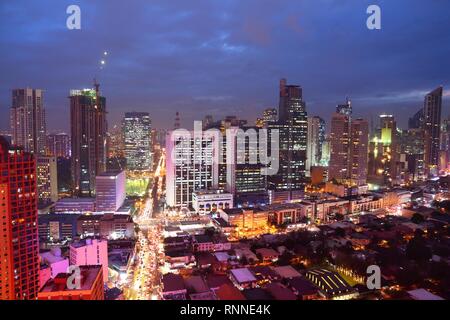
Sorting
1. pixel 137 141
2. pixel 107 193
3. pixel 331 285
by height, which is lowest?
pixel 331 285

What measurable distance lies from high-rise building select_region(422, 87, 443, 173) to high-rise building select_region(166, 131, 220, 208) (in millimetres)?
8838

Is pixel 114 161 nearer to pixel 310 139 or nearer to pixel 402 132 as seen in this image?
pixel 310 139

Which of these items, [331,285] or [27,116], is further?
[27,116]

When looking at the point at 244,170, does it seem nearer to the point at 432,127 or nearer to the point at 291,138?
the point at 291,138

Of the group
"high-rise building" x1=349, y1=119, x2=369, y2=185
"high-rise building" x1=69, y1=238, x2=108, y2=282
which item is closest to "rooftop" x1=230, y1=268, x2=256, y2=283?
"high-rise building" x1=69, y1=238, x2=108, y2=282

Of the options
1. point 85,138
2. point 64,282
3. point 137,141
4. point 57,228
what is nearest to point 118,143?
point 137,141

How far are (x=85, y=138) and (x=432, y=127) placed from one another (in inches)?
557

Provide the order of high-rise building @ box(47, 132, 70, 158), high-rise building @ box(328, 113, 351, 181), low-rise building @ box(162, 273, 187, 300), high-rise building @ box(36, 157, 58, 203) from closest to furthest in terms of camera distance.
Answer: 1. low-rise building @ box(162, 273, 187, 300)
2. high-rise building @ box(36, 157, 58, 203)
3. high-rise building @ box(47, 132, 70, 158)
4. high-rise building @ box(328, 113, 351, 181)

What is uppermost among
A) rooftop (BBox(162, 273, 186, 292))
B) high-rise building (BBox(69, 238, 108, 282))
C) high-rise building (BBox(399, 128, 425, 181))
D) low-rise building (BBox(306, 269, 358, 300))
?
high-rise building (BBox(399, 128, 425, 181))

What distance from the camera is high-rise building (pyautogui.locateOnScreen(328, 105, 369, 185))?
13953 mm

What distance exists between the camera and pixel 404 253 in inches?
241

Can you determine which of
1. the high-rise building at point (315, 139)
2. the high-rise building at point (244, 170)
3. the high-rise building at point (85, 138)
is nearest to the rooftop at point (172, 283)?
the high-rise building at point (244, 170)

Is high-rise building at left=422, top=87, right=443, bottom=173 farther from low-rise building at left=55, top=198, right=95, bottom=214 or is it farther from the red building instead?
the red building

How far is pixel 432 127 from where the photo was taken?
14500 mm
